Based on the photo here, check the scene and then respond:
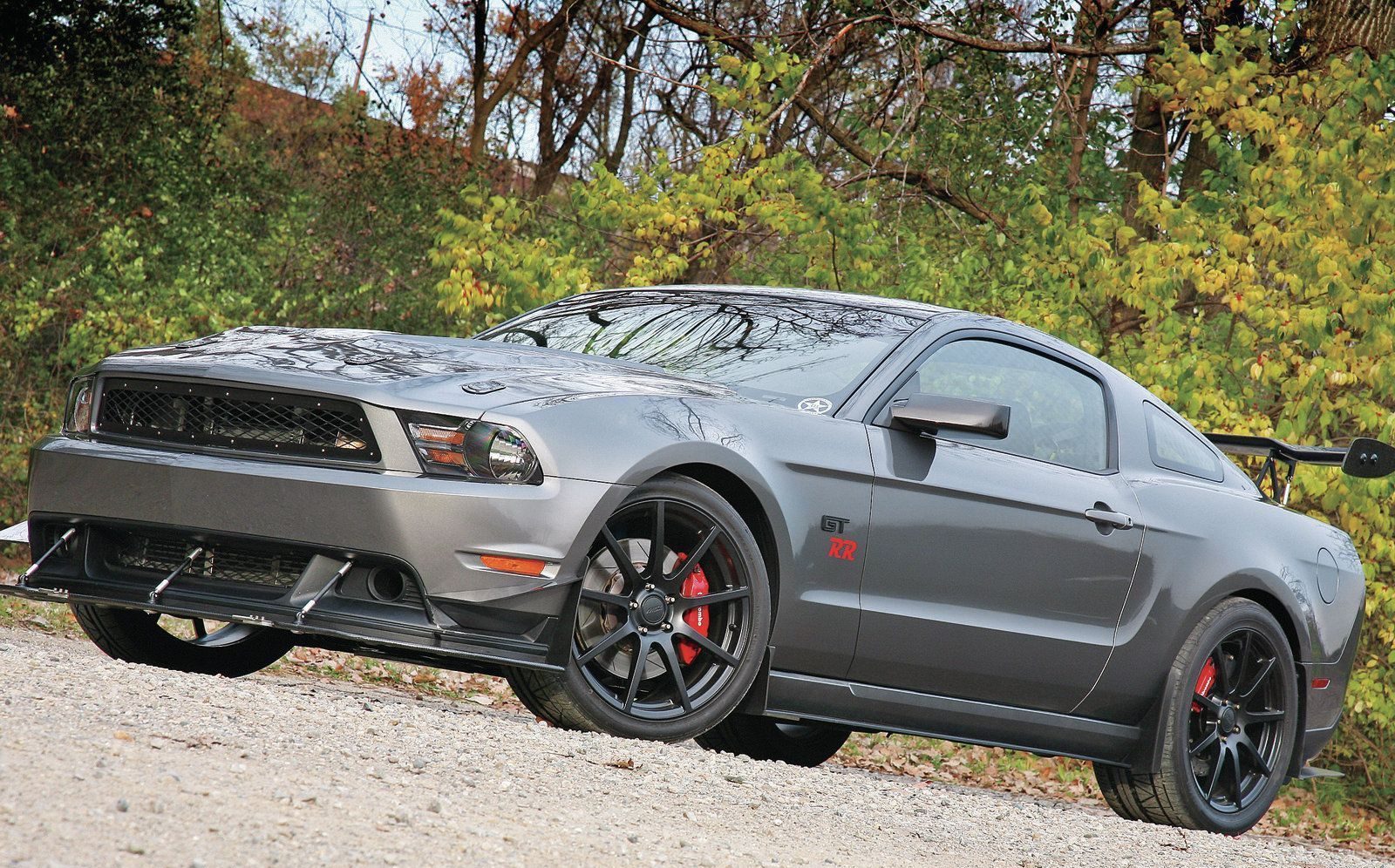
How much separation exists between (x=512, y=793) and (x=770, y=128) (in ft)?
29.7

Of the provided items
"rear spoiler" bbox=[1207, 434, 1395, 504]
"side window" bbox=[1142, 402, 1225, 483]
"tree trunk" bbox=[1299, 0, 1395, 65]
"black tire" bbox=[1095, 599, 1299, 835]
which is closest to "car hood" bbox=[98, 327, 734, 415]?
"side window" bbox=[1142, 402, 1225, 483]

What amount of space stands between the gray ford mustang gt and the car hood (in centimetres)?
2

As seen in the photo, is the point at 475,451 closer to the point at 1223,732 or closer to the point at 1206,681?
Answer: the point at 1206,681

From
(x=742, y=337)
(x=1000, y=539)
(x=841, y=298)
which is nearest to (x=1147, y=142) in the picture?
(x=841, y=298)

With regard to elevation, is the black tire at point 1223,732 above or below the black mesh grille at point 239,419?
below

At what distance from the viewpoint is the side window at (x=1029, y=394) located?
5.69 meters

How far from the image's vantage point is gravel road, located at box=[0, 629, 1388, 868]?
9.82 ft

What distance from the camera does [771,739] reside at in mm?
6742

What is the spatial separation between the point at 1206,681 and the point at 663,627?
2.64m

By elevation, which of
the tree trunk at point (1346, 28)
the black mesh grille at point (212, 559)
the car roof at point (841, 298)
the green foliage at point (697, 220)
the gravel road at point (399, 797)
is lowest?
the gravel road at point (399, 797)

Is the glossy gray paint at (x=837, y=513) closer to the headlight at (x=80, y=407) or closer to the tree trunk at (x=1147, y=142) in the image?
the headlight at (x=80, y=407)

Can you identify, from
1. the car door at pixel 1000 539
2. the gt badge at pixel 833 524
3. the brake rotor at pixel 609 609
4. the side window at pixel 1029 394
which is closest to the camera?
the brake rotor at pixel 609 609

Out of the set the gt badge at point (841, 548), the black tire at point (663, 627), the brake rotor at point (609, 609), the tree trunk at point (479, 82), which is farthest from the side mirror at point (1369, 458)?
the tree trunk at point (479, 82)

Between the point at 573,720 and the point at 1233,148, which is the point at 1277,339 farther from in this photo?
the point at 573,720
